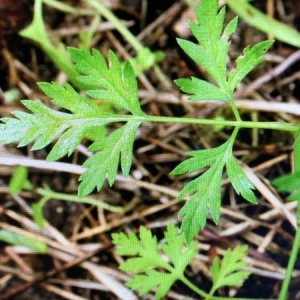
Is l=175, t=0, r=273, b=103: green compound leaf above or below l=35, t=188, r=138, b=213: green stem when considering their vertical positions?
above

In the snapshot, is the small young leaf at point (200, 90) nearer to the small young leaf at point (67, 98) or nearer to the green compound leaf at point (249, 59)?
the green compound leaf at point (249, 59)

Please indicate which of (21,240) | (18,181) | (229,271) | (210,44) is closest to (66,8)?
(18,181)

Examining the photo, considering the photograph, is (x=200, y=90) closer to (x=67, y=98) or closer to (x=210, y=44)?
(x=210, y=44)

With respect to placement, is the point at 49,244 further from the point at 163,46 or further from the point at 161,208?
the point at 163,46

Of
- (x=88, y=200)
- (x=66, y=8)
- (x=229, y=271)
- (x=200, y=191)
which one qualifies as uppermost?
(x=66, y=8)

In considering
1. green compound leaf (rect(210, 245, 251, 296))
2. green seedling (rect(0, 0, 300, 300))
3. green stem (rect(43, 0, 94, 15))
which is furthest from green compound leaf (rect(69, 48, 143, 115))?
green stem (rect(43, 0, 94, 15))

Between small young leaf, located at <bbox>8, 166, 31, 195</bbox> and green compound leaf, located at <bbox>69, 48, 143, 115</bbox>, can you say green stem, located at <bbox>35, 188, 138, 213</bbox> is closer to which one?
small young leaf, located at <bbox>8, 166, 31, 195</bbox>

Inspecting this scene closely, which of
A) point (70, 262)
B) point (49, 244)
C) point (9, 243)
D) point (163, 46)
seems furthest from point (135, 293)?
point (163, 46)
